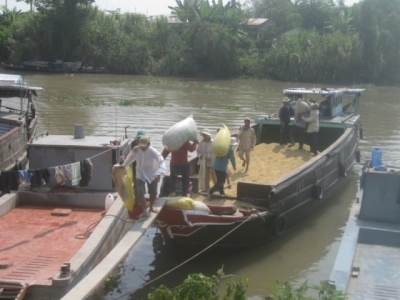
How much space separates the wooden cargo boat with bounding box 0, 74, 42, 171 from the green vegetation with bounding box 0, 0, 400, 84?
33.4 metres

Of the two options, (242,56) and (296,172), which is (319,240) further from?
(242,56)

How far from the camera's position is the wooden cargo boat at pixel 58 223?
720 cm

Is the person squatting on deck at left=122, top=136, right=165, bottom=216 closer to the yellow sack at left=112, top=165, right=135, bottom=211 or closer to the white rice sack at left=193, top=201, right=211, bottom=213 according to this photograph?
the yellow sack at left=112, top=165, right=135, bottom=211

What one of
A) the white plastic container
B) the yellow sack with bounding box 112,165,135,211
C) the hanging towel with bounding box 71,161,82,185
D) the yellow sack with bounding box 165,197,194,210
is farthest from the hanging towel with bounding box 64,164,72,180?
the yellow sack with bounding box 165,197,194,210

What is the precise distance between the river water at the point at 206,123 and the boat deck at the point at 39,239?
3.11ft

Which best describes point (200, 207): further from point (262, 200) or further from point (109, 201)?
point (109, 201)

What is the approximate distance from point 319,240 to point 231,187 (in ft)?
6.25

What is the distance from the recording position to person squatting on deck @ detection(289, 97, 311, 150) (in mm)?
14731

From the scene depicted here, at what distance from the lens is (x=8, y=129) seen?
14.0m

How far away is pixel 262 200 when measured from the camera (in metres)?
10.3

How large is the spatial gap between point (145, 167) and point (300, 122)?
6.91 meters

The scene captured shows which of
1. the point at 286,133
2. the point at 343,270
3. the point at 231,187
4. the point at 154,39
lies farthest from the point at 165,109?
the point at 154,39

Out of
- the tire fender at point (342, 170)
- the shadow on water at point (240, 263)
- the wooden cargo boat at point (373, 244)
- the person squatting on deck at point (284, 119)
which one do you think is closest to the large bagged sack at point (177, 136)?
the shadow on water at point (240, 263)

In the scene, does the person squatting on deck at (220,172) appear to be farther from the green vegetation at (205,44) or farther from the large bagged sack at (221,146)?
the green vegetation at (205,44)
